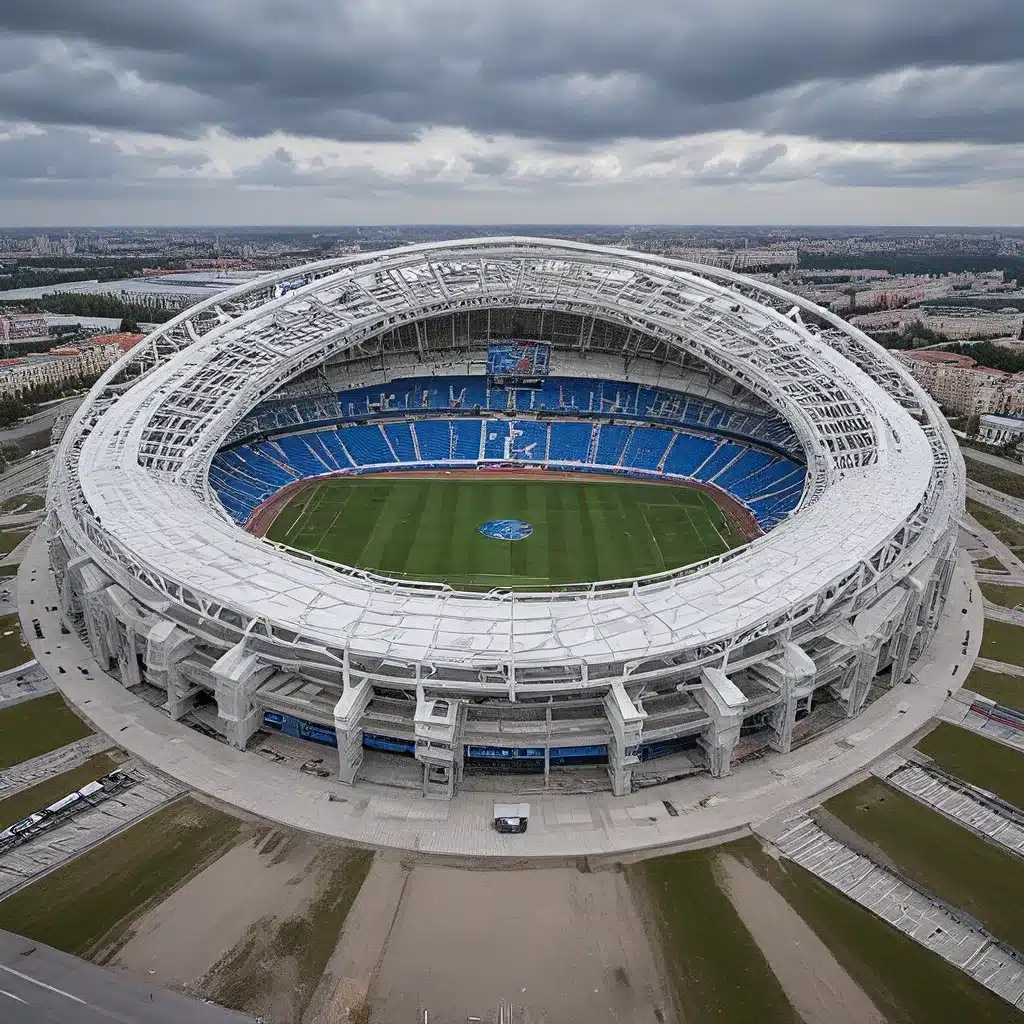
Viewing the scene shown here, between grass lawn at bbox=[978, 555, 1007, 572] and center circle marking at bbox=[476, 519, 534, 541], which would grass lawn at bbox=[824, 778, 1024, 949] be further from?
center circle marking at bbox=[476, 519, 534, 541]

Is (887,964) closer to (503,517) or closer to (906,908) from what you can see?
Result: (906,908)

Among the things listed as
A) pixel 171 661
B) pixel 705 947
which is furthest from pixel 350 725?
pixel 705 947

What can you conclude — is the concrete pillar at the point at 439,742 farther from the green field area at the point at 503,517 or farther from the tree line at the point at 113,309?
the tree line at the point at 113,309

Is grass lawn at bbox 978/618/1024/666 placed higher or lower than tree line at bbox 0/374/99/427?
higher

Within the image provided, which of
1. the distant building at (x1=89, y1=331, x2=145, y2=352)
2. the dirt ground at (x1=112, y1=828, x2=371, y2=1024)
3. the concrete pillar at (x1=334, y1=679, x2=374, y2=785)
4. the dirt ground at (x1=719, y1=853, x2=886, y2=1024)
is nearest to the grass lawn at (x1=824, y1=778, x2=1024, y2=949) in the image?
the dirt ground at (x1=719, y1=853, x2=886, y2=1024)

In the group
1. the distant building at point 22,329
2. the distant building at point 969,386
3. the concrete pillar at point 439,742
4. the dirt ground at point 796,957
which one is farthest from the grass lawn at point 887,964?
the distant building at point 22,329
